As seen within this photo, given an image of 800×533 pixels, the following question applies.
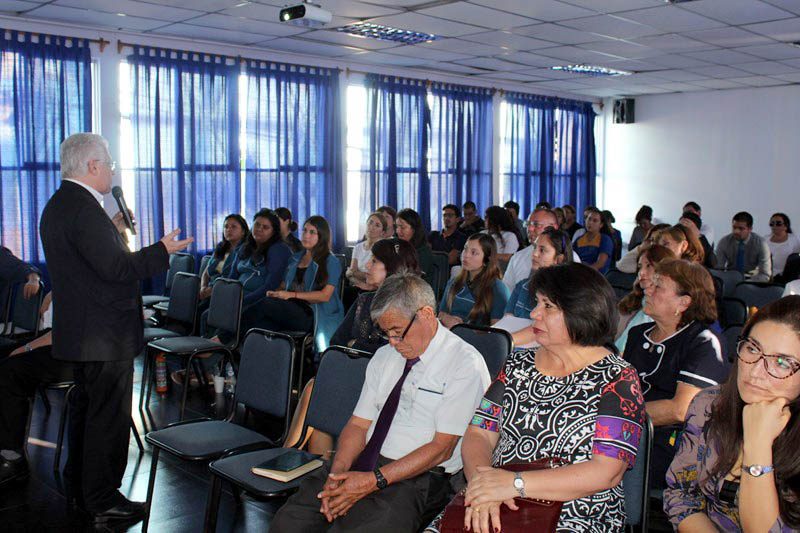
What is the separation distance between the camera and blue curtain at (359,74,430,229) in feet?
31.3

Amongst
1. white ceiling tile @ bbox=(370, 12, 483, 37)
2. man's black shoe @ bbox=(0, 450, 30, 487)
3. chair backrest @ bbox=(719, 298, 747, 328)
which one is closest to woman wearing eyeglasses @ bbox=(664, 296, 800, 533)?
chair backrest @ bbox=(719, 298, 747, 328)

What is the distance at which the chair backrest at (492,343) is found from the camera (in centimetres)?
349

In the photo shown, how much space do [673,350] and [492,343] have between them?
0.85 metres

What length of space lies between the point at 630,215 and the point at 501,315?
9.26 meters

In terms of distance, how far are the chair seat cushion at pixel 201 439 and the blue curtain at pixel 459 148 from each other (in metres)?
7.08

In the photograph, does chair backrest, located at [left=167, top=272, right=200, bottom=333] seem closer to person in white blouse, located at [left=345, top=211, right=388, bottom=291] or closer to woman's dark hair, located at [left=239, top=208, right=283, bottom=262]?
woman's dark hair, located at [left=239, top=208, right=283, bottom=262]

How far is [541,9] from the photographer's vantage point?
608cm

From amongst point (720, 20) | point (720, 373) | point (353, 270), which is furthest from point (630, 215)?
point (720, 373)

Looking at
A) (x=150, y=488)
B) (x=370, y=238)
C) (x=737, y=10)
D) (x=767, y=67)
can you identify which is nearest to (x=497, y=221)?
(x=370, y=238)

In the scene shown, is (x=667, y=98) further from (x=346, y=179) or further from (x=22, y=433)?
(x=22, y=433)

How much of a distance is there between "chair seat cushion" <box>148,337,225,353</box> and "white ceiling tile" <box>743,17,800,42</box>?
541cm

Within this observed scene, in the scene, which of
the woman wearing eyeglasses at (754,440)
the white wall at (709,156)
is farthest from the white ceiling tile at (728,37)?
the woman wearing eyeglasses at (754,440)

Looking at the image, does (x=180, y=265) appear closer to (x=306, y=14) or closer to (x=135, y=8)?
(x=135, y=8)

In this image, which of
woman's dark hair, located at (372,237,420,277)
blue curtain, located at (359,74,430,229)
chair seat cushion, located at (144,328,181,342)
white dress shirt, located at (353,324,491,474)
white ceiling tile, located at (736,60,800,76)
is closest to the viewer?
white dress shirt, located at (353,324,491,474)
